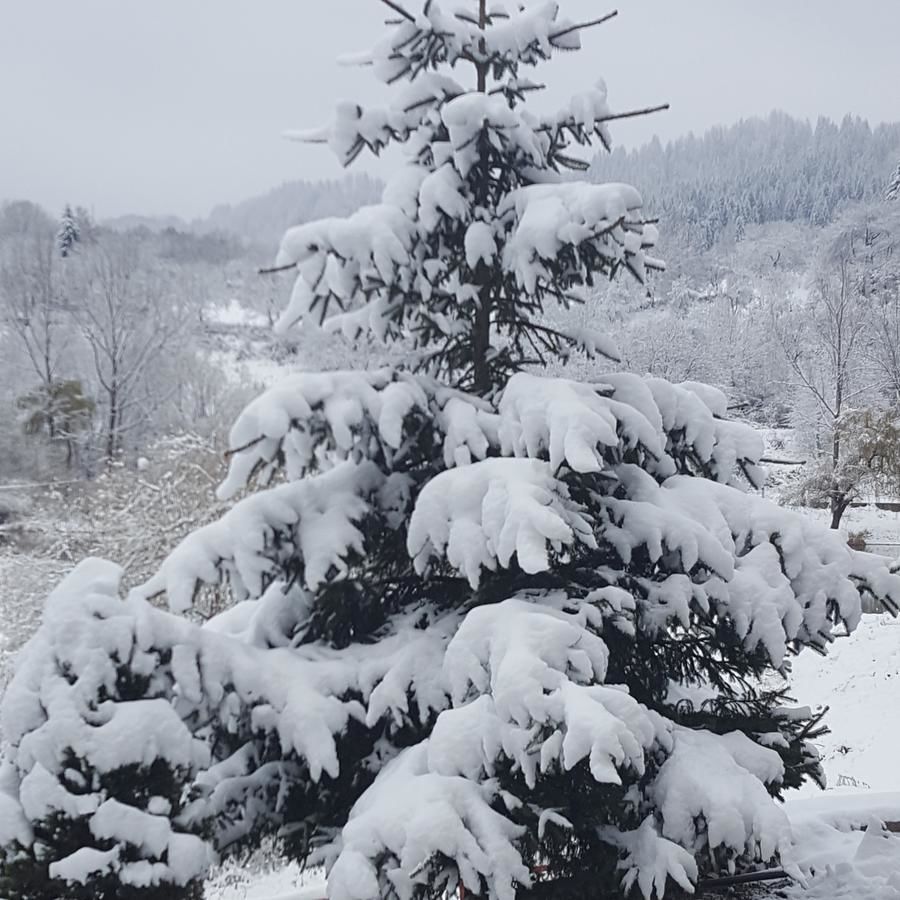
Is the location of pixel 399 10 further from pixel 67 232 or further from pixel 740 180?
pixel 740 180

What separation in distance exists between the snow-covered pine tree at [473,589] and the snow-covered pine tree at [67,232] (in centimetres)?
3952

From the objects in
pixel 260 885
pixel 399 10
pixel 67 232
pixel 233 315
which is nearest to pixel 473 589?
pixel 399 10

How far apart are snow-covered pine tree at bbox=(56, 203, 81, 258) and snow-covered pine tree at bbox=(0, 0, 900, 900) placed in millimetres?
39520

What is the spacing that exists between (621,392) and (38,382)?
26954mm

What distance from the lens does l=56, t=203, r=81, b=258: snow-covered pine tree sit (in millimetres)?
38656

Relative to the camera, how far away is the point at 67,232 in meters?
41.2

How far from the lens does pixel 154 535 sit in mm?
11391

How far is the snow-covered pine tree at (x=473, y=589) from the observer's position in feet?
7.43

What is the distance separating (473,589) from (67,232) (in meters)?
45.3

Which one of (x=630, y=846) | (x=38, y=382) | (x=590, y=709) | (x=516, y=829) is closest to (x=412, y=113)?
(x=590, y=709)

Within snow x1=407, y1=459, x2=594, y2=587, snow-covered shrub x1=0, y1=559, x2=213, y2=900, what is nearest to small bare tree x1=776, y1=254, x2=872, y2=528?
snow x1=407, y1=459, x2=594, y2=587

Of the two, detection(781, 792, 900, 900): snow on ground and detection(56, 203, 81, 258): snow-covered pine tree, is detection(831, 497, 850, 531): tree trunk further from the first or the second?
detection(56, 203, 81, 258): snow-covered pine tree

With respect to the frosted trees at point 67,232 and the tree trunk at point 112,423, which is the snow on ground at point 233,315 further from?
the tree trunk at point 112,423

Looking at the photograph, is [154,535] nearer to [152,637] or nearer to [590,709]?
[152,637]
